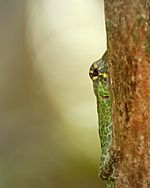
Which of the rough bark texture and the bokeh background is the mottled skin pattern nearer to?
the rough bark texture

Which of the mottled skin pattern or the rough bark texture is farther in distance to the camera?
the mottled skin pattern

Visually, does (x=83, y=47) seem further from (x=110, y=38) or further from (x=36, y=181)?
(x=110, y=38)

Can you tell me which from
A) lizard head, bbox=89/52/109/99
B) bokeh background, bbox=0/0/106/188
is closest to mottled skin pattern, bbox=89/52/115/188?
lizard head, bbox=89/52/109/99

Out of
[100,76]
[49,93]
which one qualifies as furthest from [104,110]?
[49,93]

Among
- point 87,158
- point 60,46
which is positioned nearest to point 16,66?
point 60,46

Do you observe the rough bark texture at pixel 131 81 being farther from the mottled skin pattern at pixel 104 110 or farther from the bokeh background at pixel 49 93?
the bokeh background at pixel 49 93

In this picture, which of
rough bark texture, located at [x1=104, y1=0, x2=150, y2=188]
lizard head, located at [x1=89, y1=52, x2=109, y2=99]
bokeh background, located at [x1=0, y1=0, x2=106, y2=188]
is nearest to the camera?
rough bark texture, located at [x1=104, y1=0, x2=150, y2=188]

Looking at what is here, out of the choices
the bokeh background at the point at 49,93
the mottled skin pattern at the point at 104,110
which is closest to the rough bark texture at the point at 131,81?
the mottled skin pattern at the point at 104,110
